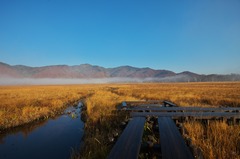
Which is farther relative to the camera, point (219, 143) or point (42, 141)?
point (42, 141)

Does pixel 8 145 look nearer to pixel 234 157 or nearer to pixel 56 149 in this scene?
pixel 56 149

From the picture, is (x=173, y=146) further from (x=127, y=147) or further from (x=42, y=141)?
(x=42, y=141)

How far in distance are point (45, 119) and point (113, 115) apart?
19.3 feet

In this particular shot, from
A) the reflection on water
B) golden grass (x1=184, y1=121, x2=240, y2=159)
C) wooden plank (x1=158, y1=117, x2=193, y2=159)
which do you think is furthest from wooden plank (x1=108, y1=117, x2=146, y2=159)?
the reflection on water

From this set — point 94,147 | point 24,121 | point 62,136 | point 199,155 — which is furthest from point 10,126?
point 199,155

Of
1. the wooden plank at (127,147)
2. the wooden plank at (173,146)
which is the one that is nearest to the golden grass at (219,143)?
A: the wooden plank at (173,146)

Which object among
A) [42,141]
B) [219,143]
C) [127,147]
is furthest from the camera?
[42,141]

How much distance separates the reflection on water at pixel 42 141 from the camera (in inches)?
258

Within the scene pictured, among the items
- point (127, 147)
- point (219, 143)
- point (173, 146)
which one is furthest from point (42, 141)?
point (219, 143)

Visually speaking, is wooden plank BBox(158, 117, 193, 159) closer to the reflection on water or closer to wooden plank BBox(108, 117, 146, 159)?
wooden plank BBox(108, 117, 146, 159)

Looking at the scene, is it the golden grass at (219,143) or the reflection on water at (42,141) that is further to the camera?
the reflection on water at (42,141)

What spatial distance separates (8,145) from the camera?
744cm

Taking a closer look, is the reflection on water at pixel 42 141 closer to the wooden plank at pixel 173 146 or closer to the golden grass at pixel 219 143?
the wooden plank at pixel 173 146

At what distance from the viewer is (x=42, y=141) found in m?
8.03
